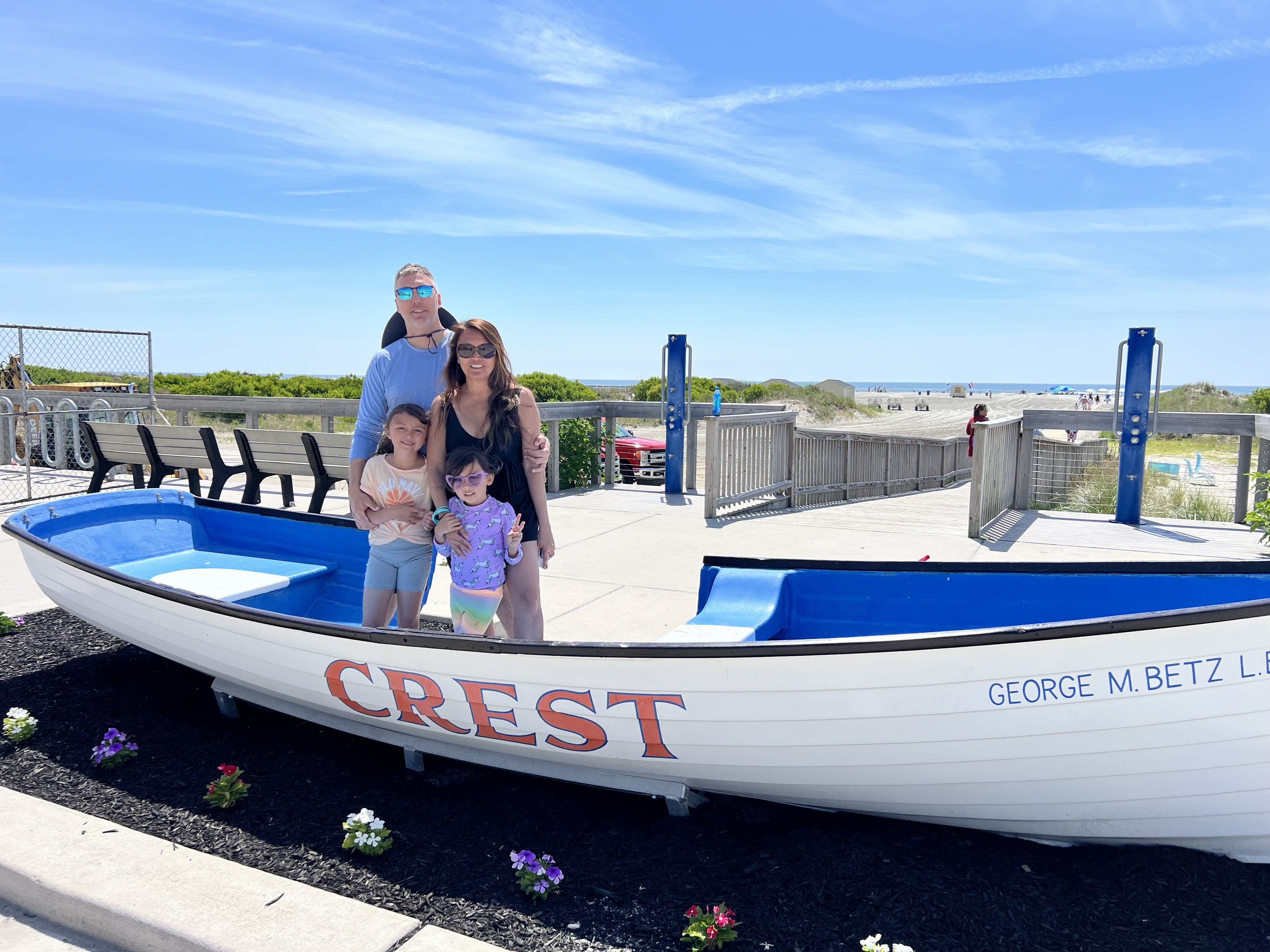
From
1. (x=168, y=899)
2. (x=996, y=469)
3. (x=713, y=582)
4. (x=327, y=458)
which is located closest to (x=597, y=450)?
(x=327, y=458)

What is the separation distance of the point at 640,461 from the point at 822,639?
11.4 meters

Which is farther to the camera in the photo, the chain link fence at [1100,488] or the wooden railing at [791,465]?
the chain link fence at [1100,488]

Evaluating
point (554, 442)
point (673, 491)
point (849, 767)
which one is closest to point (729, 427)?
point (673, 491)

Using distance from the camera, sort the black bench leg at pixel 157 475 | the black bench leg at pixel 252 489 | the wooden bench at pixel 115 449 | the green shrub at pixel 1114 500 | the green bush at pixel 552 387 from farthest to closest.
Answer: the green bush at pixel 552 387
the green shrub at pixel 1114 500
the wooden bench at pixel 115 449
the black bench leg at pixel 157 475
the black bench leg at pixel 252 489

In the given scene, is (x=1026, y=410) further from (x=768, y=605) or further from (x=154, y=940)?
(x=154, y=940)

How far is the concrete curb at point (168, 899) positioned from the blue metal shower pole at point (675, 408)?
26.2ft

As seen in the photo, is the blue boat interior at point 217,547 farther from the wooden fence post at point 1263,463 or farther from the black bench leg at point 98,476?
the wooden fence post at point 1263,463

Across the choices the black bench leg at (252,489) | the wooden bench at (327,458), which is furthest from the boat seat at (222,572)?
the black bench leg at (252,489)

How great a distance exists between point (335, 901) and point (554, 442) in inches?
331

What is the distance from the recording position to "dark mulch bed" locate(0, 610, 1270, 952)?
2.54 m

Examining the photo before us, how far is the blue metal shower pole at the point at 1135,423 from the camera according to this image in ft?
28.9

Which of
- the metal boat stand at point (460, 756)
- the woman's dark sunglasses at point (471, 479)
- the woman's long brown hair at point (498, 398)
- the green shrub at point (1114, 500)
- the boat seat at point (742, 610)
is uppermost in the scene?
the woman's long brown hair at point (498, 398)

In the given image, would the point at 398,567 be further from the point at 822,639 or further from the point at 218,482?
the point at 218,482

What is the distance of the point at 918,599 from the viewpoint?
12.3ft
